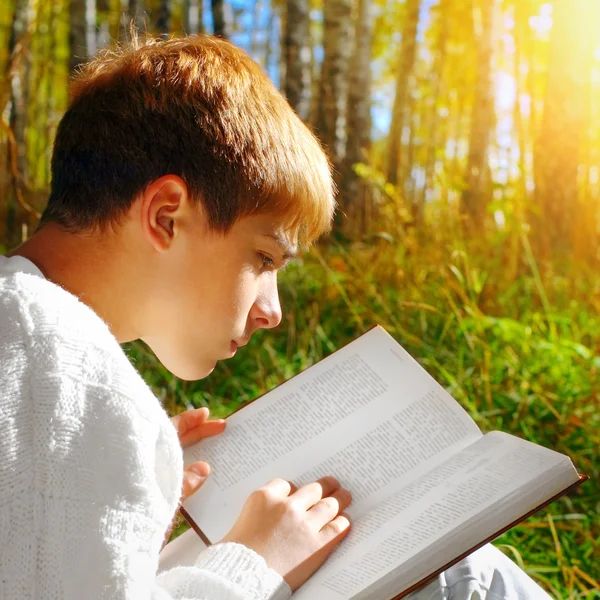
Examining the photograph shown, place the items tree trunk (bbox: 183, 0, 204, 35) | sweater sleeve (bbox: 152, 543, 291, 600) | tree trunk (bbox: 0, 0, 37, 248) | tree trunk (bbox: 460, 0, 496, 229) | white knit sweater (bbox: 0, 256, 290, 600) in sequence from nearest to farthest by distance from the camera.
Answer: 1. white knit sweater (bbox: 0, 256, 290, 600)
2. sweater sleeve (bbox: 152, 543, 291, 600)
3. tree trunk (bbox: 0, 0, 37, 248)
4. tree trunk (bbox: 460, 0, 496, 229)
5. tree trunk (bbox: 183, 0, 204, 35)

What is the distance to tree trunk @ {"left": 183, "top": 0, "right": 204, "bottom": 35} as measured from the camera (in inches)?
205

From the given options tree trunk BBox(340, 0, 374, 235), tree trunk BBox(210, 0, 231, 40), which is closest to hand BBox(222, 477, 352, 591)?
tree trunk BBox(340, 0, 374, 235)

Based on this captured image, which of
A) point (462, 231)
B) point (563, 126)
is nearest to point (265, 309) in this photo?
point (462, 231)

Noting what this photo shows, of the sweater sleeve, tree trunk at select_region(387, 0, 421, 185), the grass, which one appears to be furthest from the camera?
tree trunk at select_region(387, 0, 421, 185)

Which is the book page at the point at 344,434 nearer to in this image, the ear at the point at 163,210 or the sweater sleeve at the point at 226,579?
the sweater sleeve at the point at 226,579

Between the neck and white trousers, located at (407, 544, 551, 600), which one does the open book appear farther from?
the neck

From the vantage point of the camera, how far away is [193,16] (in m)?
5.39

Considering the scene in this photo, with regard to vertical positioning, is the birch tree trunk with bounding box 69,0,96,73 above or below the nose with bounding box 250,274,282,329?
above

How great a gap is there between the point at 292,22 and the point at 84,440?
3.86 meters

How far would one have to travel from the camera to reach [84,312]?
30.2 inches

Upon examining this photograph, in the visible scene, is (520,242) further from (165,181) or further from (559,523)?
(165,181)

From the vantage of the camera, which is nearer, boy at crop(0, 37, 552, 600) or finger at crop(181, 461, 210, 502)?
boy at crop(0, 37, 552, 600)

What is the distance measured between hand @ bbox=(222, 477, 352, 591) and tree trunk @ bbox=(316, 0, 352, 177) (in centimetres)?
317

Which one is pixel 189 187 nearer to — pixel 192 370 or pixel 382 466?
pixel 192 370
